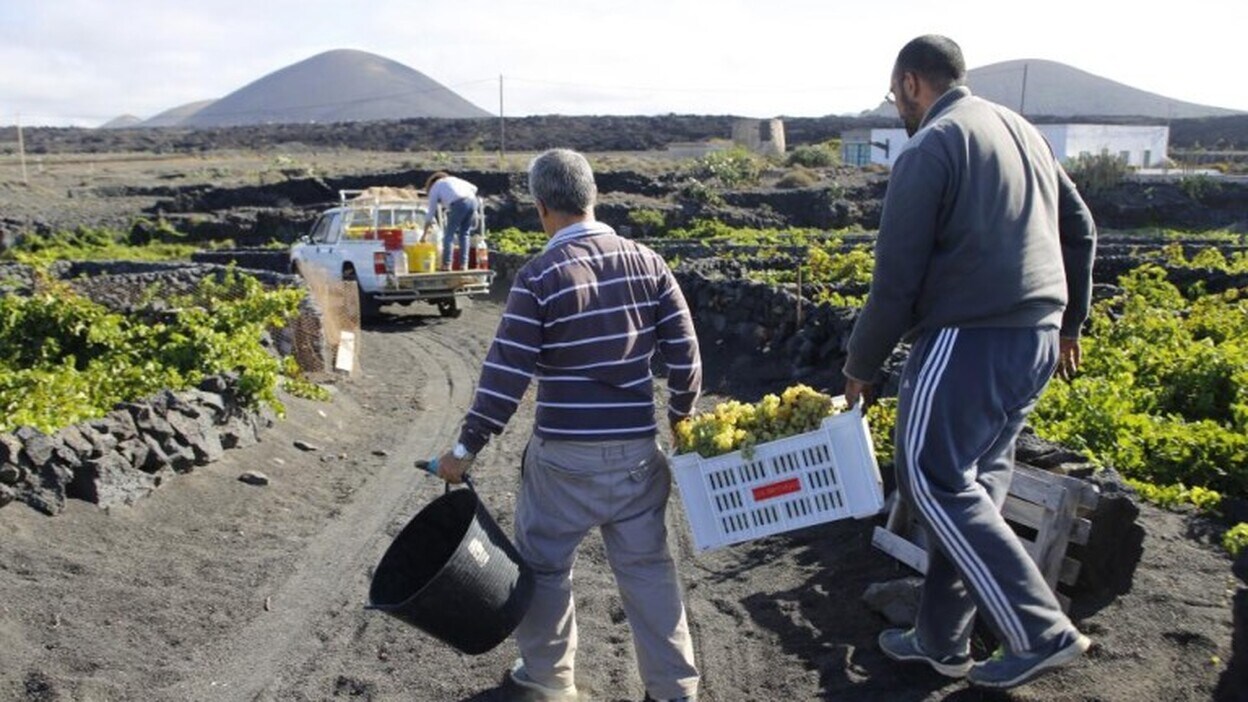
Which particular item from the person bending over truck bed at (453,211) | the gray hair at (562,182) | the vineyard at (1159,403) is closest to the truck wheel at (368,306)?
the person bending over truck bed at (453,211)

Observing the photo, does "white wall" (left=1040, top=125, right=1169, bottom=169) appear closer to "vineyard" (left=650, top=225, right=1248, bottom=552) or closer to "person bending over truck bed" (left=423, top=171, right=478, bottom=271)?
"person bending over truck bed" (left=423, top=171, right=478, bottom=271)

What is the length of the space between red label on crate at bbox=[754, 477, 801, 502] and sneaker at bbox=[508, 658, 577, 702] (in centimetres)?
111

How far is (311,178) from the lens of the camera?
152ft

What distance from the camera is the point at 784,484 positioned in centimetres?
451

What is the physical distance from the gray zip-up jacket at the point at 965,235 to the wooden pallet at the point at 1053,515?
0.99 meters

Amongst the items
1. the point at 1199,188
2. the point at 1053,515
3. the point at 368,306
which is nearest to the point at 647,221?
the point at 368,306

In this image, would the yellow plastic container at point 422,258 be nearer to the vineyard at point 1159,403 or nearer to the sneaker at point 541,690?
the vineyard at point 1159,403

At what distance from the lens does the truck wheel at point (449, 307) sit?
794 inches

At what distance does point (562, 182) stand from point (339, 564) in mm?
3289

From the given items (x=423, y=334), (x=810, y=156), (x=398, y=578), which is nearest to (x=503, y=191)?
(x=810, y=156)

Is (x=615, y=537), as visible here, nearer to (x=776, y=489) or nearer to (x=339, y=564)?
(x=776, y=489)

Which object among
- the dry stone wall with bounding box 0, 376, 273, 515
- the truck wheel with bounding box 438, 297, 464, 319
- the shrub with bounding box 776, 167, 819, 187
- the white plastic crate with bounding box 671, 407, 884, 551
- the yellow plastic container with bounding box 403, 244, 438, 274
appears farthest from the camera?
the shrub with bounding box 776, 167, 819, 187

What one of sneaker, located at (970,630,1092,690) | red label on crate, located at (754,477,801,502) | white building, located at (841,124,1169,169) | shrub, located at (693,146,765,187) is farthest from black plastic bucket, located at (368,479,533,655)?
white building, located at (841,124,1169,169)

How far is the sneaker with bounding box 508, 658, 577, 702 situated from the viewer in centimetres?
482
